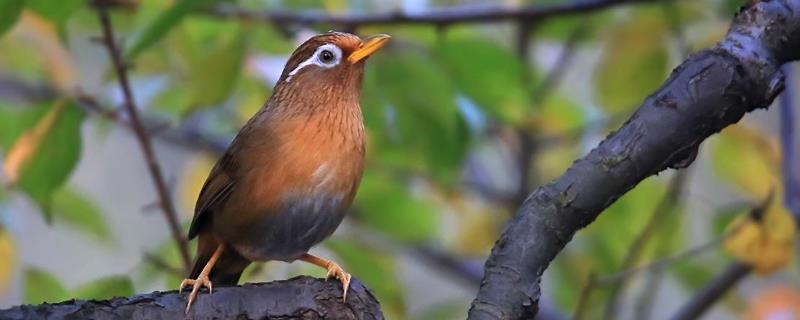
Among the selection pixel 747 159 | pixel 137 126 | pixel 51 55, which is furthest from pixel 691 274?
pixel 51 55

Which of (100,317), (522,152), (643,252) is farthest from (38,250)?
(100,317)

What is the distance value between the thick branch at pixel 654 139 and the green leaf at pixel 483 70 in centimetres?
120

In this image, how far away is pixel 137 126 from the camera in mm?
3186

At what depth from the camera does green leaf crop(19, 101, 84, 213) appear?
2852 mm

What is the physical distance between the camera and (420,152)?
12.1ft

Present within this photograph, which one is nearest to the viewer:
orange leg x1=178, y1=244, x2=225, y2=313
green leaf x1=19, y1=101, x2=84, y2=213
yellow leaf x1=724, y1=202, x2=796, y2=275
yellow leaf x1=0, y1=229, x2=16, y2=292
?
orange leg x1=178, y1=244, x2=225, y2=313

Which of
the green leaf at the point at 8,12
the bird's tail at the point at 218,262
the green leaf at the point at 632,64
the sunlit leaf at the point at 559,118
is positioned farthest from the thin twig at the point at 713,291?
the green leaf at the point at 8,12

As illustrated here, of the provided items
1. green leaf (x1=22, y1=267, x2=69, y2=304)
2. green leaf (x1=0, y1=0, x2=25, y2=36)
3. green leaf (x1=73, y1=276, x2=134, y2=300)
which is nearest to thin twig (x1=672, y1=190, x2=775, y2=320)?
green leaf (x1=73, y1=276, x2=134, y2=300)

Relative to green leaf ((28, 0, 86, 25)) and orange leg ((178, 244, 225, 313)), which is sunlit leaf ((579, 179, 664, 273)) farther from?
green leaf ((28, 0, 86, 25))

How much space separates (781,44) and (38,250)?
660cm

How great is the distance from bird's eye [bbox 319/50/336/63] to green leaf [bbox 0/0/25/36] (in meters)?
0.71

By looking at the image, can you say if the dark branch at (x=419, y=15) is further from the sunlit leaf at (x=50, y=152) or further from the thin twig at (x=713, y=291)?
the thin twig at (x=713, y=291)

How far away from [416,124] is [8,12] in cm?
127

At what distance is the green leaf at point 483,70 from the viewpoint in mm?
3365
